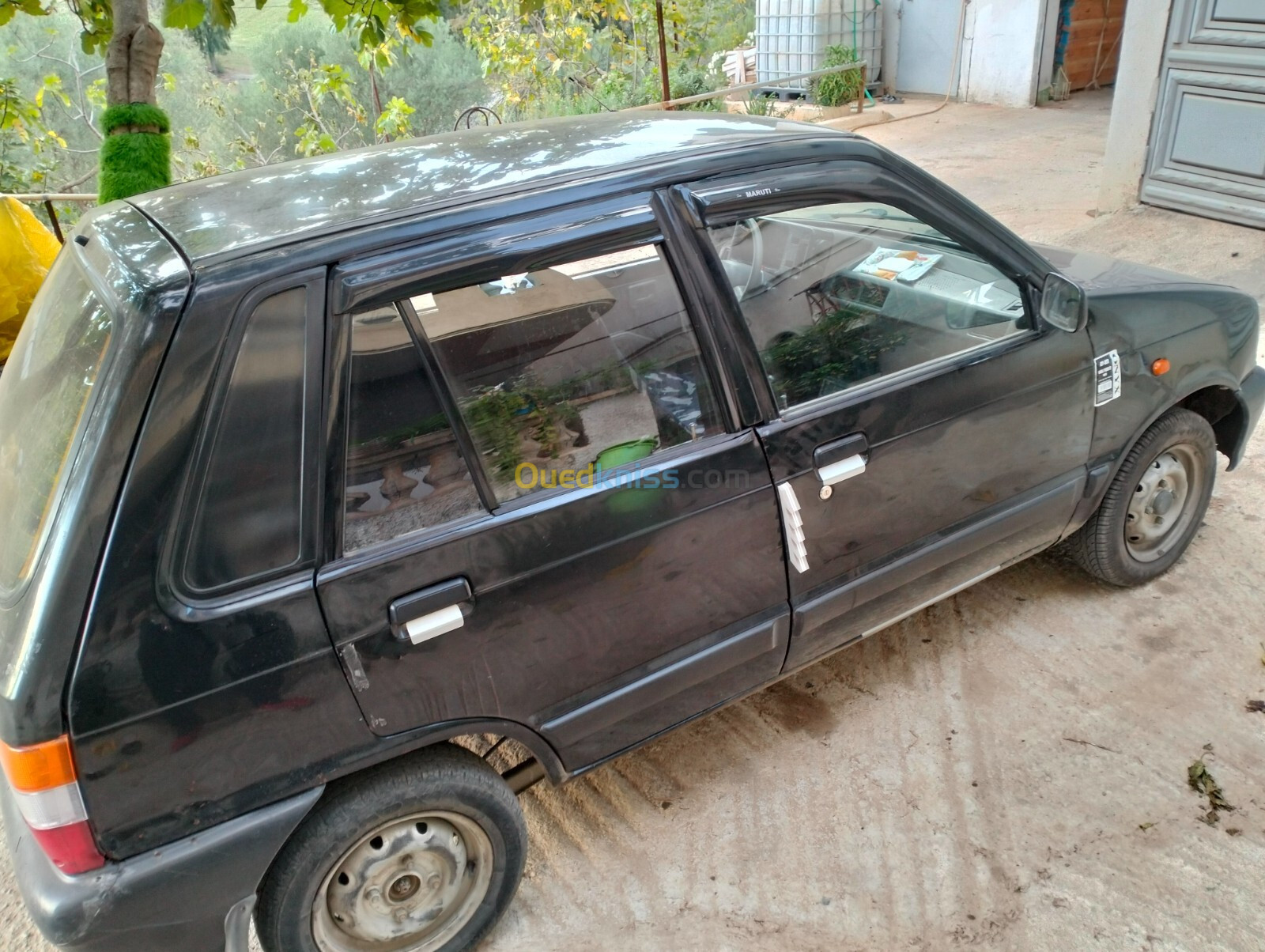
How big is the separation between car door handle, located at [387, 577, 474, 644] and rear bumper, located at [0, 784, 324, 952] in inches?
15.0

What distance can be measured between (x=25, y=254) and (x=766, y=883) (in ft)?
14.6

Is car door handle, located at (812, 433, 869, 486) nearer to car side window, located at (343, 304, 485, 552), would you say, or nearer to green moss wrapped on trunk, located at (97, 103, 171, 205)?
car side window, located at (343, 304, 485, 552)

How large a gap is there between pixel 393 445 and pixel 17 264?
3.70m

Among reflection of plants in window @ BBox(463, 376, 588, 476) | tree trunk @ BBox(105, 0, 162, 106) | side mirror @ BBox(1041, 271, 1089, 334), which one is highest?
tree trunk @ BBox(105, 0, 162, 106)

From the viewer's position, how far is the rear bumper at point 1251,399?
3330 mm

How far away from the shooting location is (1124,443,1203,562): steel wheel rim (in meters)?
3.24

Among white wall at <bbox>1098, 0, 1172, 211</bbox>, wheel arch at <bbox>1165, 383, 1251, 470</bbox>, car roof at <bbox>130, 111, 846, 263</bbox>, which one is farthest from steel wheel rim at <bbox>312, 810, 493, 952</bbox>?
white wall at <bbox>1098, 0, 1172, 211</bbox>

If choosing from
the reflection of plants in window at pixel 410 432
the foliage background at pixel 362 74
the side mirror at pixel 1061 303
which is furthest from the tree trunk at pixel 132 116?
the foliage background at pixel 362 74

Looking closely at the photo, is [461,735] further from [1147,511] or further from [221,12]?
[221,12]

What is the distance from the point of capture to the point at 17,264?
14.6 feet

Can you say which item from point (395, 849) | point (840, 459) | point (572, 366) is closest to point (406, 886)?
point (395, 849)

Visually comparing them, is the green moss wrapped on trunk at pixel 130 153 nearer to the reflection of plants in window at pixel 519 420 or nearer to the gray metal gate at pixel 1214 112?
the reflection of plants in window at pixel 519 420

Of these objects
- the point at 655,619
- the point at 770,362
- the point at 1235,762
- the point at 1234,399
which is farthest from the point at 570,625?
the point at 1234,399

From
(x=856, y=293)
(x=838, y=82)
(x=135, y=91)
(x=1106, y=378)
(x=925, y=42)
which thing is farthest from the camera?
(x=925, y=42)
